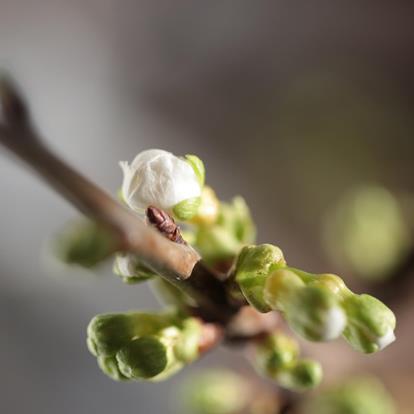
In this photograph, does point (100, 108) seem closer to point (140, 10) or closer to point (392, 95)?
point (140, 10)

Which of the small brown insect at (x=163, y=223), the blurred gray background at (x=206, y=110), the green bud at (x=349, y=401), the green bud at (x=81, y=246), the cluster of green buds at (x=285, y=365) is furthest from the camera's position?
the blurred gray background at (x=206, y=110)

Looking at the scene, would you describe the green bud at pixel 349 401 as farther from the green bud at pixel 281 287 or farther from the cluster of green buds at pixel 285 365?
the green bud at pixel 281 287

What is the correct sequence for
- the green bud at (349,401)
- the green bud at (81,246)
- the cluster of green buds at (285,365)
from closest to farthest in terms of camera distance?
the green bud at (81,246) → the cluster of green buds at (285,365) → the green bud at (349,401)

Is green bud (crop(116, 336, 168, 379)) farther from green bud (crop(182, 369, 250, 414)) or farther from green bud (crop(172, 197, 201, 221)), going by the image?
green bud (crop(182, 369, 250, 414))

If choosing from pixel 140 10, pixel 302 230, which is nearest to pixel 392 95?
pixel 302 230

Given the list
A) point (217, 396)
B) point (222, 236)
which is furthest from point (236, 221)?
point (217, 396)

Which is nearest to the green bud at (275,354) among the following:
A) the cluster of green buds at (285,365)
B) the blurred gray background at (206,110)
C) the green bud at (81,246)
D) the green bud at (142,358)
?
the cluster of green buds at (285,365)

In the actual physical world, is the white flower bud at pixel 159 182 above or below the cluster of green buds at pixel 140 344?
above

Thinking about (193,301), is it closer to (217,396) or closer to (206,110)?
(217,396)
